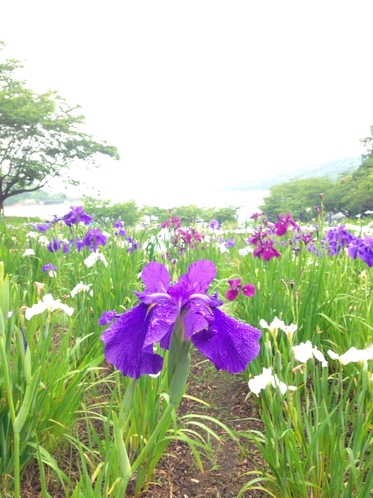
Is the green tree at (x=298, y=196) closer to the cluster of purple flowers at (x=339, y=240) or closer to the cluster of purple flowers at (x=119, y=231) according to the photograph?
the cluster of purple flowers at (x=119, y=231)

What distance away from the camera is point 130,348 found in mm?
933

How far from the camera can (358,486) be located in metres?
1.43

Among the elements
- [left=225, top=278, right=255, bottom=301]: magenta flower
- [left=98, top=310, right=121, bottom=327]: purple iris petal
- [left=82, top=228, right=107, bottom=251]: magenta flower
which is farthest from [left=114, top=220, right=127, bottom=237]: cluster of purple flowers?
[left=98, top=310, right=121, bottom=327]: purple iris petal

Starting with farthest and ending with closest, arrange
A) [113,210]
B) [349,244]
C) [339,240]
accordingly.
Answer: [113,210] < [339,240] < [349,244]

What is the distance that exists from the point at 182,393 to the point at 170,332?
0.16 meters

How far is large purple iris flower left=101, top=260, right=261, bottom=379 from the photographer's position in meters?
0.93

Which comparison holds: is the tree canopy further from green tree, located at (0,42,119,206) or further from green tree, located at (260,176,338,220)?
green tree, located at (0,42,119,206)

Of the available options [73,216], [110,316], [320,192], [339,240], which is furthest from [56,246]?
[320,192]

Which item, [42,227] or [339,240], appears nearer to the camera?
[339,240]

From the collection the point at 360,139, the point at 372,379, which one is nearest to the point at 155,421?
the point at 372,379

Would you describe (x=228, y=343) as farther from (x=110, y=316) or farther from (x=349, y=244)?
(x=349, y=244)

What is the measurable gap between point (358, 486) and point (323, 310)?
1.43 metres

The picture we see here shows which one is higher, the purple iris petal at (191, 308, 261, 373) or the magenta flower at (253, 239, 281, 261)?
the purple iris petal at (191, 308, 261, 373)

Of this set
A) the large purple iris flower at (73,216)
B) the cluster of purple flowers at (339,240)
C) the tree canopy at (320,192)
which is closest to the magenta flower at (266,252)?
the cluster of purple flowers at (339,240)
